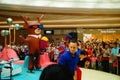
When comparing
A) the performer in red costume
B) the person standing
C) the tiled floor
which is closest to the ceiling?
the performer in red costume

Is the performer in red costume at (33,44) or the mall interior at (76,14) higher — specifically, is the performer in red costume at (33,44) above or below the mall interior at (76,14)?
below

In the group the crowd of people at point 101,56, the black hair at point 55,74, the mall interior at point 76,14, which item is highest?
the mall interior at point 76,14

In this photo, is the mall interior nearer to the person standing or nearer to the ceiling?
the ceiling

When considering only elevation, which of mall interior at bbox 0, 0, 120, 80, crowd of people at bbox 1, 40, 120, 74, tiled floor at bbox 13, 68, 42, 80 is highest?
mall interior at bbox 0, 0, 120, 80

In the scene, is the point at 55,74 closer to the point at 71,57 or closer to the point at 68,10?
the point at 71,57

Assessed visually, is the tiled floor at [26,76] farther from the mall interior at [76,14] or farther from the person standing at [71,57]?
the mall interior at [76,14]

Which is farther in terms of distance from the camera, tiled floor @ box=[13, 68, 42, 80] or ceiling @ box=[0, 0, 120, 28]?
ceiling @ box=[0, 0, 120, 28]

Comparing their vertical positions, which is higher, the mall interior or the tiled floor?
the mall interior

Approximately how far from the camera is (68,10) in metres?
13.3

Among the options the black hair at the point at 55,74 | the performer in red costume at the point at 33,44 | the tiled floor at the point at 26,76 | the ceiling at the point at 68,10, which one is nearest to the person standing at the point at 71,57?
the tiled floor at the point at 26,76

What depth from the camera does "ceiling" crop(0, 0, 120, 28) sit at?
493 inches

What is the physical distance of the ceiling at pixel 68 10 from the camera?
12.5 metres

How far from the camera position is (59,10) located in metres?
13.4

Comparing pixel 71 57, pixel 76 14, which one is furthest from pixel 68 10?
pixel 71 57
